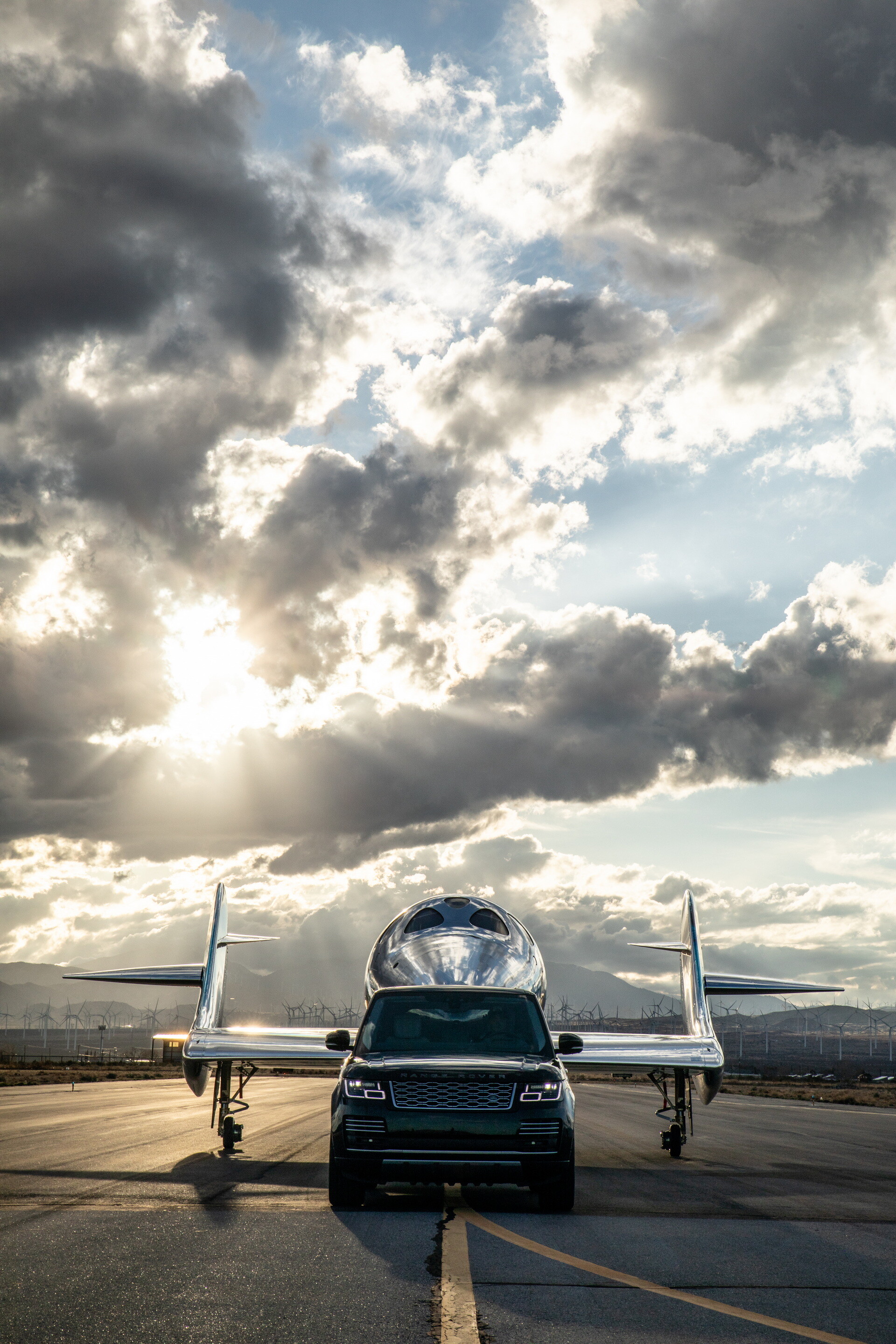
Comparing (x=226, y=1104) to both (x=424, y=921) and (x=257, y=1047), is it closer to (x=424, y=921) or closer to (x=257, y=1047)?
(x=257, y=1047)

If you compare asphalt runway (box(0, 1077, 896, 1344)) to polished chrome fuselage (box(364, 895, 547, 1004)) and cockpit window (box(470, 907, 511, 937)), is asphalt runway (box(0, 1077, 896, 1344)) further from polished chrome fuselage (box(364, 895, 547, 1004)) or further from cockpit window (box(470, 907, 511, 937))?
cockpit window (box(470, 907, 511, 937))

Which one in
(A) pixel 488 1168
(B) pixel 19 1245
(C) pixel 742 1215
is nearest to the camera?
(B) pixel 19 1245

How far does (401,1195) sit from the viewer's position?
11.1 meters

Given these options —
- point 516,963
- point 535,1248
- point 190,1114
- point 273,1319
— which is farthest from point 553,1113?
point 190,1114

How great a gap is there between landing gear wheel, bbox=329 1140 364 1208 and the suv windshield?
4.20 ft

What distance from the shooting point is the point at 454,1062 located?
10109 millimetres

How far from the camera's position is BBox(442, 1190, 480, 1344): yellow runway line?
217 inches

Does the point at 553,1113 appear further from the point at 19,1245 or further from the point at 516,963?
the point at 516,963

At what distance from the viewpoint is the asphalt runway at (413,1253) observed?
5734 mm

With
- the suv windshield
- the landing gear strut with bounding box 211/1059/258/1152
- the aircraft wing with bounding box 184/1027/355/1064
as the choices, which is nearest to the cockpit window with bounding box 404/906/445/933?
the aircraft wing with bounding box 184/1027/355/1064

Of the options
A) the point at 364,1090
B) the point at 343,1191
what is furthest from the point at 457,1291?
the point at 343,1191

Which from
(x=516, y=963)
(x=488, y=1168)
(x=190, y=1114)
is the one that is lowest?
(x=190, y=1114)

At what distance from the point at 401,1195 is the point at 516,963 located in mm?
5934

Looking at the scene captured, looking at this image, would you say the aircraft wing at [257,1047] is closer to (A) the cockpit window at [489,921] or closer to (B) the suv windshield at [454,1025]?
(B) the suv windshield at [454,1025]
